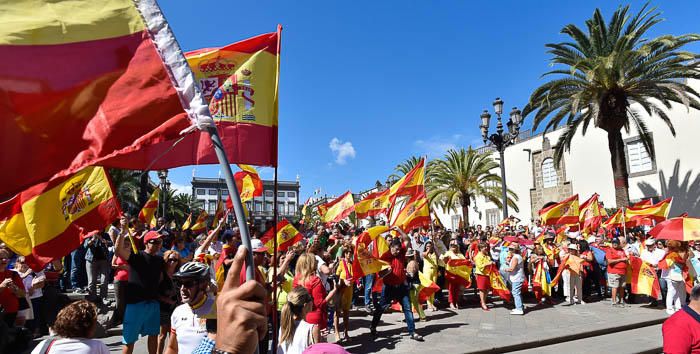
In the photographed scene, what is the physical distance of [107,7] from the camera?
8.49 ft

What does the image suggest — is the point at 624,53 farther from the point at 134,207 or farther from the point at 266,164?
the point at 134,207

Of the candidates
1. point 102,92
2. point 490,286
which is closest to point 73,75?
point 102,92

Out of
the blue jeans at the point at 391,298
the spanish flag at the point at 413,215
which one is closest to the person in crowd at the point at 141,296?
the blue jeans at the point at 391,298

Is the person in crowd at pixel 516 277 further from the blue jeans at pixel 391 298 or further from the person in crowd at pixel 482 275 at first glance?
the blue jeans at pixel 391 298

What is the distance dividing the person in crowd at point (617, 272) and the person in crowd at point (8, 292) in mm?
12078

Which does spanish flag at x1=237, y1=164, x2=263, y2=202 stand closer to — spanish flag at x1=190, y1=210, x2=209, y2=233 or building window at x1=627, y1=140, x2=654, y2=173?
spanish flag at x1=190, y1=210, x2=209, y2=233

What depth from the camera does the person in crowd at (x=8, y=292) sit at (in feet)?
17.1

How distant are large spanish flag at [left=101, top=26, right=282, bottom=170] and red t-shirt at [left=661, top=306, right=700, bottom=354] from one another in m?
3.11

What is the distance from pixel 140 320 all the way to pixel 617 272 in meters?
Answer: 10.9

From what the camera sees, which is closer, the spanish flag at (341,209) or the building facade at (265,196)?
the spanish flag at (341,209)

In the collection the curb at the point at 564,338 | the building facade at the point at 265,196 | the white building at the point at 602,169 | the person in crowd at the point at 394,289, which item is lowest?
the curb at the point at 564,338

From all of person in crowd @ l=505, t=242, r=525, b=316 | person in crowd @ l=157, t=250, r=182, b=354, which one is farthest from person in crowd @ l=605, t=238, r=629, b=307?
person in crowd @ l=157, t=250, r=182, b=354

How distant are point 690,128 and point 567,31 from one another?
10.2 metres

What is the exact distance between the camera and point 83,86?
8.42 feet
